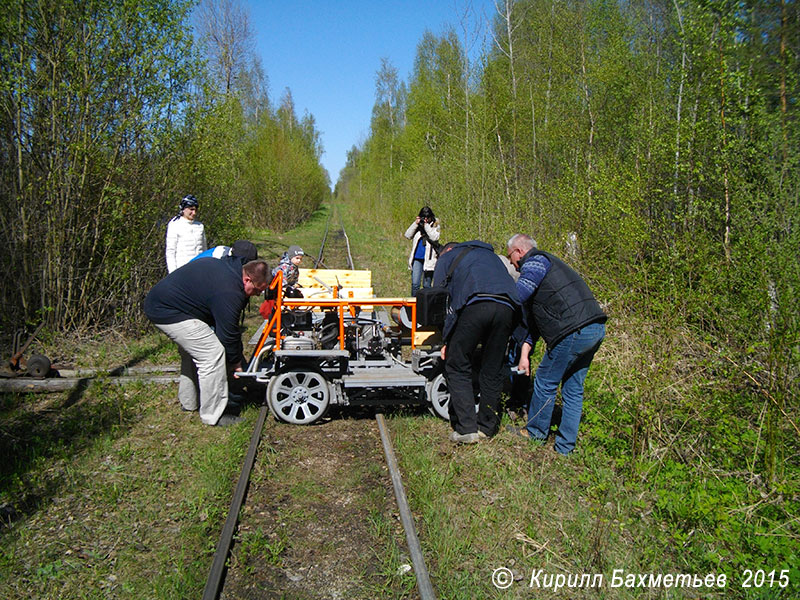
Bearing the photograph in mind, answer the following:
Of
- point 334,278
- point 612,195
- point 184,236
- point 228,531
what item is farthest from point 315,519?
point 612,195

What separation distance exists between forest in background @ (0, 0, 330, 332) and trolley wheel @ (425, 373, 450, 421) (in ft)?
18.1

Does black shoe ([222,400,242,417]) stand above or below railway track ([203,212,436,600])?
above

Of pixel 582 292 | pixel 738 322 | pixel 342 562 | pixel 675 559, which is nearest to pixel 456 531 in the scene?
pixel 342 562

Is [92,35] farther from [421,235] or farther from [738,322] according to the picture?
[738,322]

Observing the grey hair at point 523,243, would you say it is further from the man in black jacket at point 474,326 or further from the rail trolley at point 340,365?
the rail trolley at point 340,365

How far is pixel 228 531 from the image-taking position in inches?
157

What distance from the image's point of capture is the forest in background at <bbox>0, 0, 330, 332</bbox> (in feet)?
25.5

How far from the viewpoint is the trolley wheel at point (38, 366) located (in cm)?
683

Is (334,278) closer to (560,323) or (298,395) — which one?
(298,395)

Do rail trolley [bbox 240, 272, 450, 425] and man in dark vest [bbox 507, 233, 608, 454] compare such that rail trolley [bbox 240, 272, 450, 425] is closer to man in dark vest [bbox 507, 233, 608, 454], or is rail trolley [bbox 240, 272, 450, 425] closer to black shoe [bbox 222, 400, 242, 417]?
black shoe [bbox 222, 400, 242, 417]

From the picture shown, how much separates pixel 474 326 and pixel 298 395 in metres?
2.11

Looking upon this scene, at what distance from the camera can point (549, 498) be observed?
4.62 m

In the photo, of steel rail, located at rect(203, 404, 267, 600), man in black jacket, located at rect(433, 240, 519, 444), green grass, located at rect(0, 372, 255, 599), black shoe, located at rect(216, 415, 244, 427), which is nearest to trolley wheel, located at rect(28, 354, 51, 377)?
green grass, located at rect(0, 372, 255, 599)

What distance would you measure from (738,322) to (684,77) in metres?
4.27
